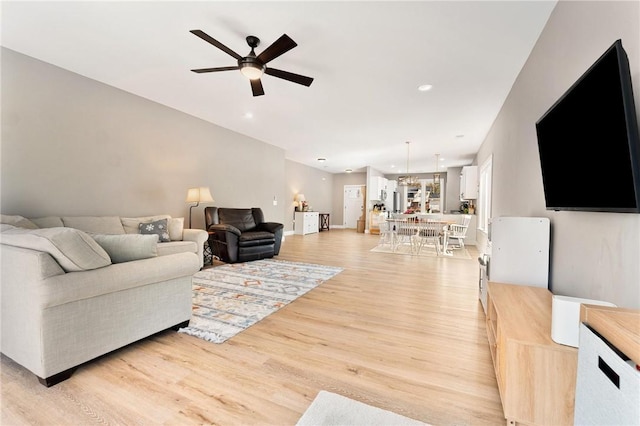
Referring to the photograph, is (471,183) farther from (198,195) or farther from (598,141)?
(198,195)

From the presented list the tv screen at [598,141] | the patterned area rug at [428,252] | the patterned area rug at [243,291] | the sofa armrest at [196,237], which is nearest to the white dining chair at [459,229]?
the patterned area rug at [428,252]

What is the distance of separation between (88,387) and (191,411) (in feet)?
2.31

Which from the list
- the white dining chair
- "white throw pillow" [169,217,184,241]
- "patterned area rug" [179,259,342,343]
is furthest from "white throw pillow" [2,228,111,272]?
the white dining chair

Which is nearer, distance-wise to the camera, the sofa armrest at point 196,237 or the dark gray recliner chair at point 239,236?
the sofa armrest at point 196,237

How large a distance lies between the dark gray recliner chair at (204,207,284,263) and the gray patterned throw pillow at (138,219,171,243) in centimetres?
95

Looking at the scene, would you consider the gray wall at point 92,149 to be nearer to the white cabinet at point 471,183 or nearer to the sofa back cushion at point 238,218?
the sofa back cushion at point 238,218

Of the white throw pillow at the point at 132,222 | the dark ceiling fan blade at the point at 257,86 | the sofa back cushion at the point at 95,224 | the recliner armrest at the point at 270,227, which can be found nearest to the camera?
the dark ceiling fan blade at the point at 257,86

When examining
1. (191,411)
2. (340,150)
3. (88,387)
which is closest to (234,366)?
(191,411)

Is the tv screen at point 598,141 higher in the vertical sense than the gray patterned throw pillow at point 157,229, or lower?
higher

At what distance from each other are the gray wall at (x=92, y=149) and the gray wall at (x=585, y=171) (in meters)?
4.91

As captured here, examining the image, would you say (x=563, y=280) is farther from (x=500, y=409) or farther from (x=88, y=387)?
(x=88, y=387)

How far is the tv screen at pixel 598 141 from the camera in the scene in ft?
3.48

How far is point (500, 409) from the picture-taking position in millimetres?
1421

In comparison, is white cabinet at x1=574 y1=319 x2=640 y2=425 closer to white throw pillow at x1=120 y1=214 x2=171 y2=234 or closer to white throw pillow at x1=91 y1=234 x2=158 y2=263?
white throw pillow at x1=91 y1=234 x2=158 y2=263
